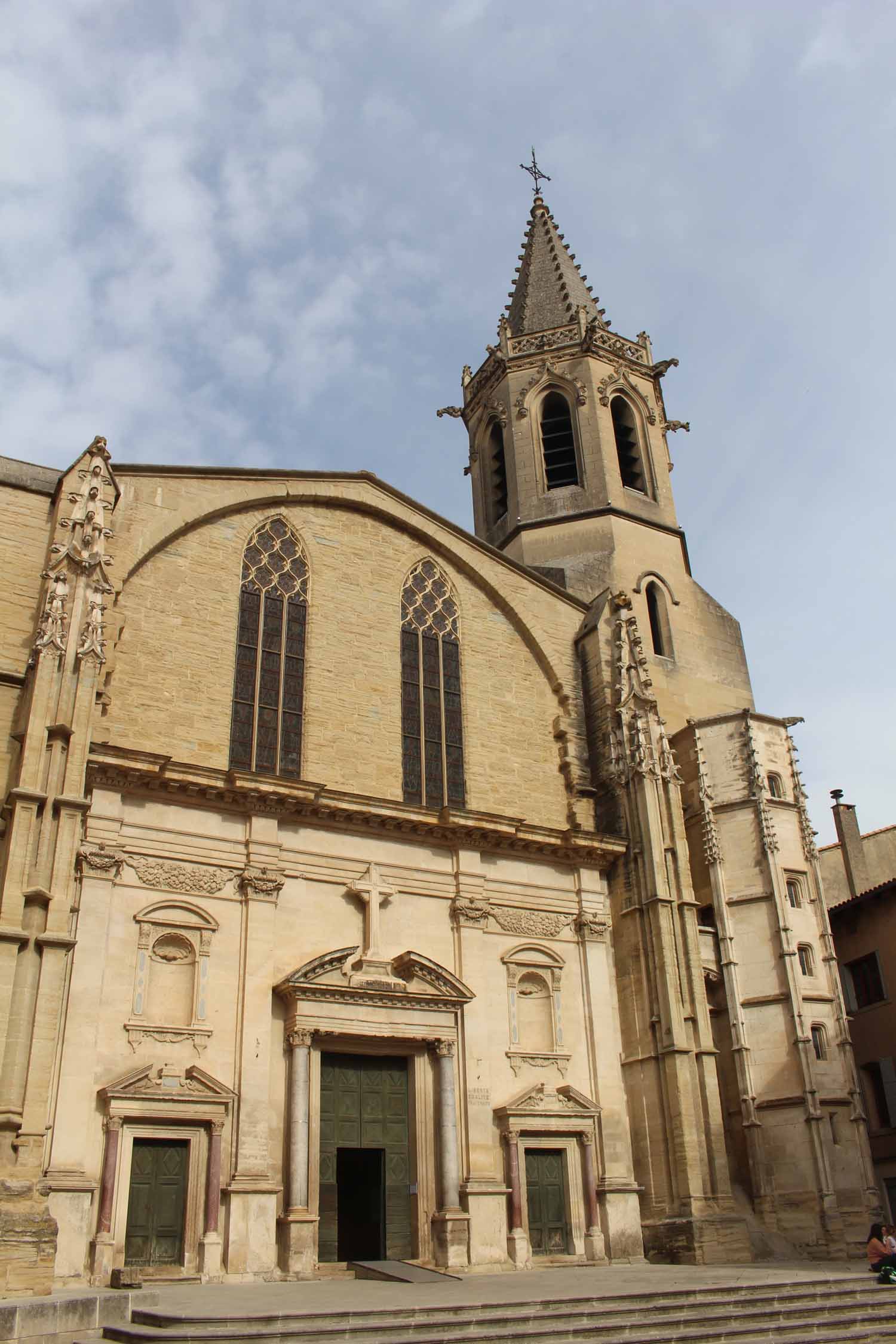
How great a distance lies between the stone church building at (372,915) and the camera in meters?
14.4

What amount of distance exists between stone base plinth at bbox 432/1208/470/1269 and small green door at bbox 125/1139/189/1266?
359cm

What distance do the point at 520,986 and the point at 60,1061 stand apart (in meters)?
7.40

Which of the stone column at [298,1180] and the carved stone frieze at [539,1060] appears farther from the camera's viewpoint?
the carved stone frieze at [539,1060]

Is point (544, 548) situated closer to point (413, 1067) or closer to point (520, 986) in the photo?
point (520, 986)

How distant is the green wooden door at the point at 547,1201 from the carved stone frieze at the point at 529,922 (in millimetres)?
3295

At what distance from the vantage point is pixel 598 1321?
34.4 feet

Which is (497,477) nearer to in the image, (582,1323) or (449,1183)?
(449,1183)

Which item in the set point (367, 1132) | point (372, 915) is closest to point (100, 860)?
point (372, 915)

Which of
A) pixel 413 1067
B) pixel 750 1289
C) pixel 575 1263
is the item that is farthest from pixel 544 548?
pixel 750 1289

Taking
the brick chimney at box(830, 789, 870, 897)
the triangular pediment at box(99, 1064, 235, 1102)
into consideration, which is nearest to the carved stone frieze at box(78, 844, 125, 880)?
the triangular pediment at box(99, 1064, 235, 1102)

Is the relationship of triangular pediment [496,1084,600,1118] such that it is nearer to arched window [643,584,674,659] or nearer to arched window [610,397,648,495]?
arched window [643,584,674,659]

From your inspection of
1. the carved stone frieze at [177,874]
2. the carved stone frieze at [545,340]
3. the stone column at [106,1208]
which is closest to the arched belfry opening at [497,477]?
the carved stone frieze at [545,340]

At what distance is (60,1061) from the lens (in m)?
13.9

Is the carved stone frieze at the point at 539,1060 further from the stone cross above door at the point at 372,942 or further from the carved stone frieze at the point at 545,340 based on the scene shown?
the carved stone frieze at the point at 545,340
